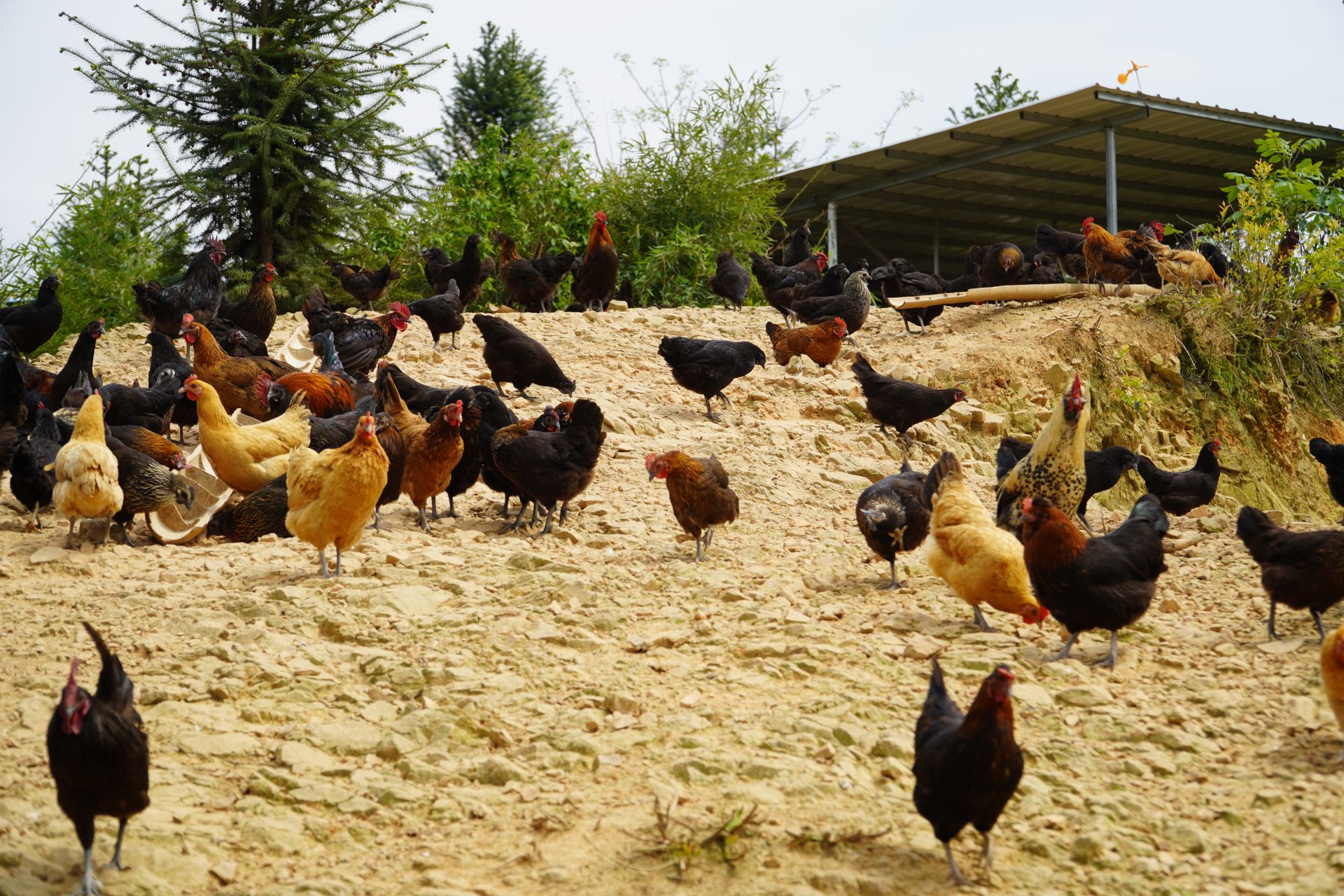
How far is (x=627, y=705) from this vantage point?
605cm

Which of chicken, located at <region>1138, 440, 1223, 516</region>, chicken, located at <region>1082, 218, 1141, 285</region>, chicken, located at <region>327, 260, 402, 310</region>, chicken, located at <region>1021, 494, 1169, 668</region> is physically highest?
chicken, located at <region>1082, 218, 1141, 285</region>

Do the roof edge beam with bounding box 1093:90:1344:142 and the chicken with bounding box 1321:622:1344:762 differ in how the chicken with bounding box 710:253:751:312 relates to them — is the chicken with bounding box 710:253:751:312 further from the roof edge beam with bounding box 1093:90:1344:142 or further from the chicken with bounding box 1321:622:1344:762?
the chicken with bounding box 1321:622:1344:762

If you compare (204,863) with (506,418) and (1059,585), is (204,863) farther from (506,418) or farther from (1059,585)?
(506,418)

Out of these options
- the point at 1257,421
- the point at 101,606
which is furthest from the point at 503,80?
the point at 101,606

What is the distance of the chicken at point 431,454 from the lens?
345 inches

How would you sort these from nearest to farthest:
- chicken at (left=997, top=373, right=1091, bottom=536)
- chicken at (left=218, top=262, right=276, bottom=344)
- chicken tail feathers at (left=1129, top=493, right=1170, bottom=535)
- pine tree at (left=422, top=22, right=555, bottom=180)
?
1. chicken tail feathers at (left=1129, top=493, right=1170, bottom=535)
2. chicken at (left=997, top=373, right=1091, bottom=536)
3. chicken at (left=218, top=262, right=276, bottom=344)
4. pine tree at (left=422, top=22, right=555, bottom=180)

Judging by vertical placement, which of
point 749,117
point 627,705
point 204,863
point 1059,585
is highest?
point 749,117

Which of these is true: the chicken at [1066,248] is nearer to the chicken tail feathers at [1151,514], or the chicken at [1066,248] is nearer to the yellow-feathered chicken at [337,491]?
the chicken tail feathers at [1151,514]

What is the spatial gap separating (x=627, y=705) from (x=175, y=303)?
9665 millimetres

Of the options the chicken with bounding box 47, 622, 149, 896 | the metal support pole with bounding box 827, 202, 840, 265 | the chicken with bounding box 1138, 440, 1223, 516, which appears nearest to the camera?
the chicken with bounding box 47, 622, 149, 896

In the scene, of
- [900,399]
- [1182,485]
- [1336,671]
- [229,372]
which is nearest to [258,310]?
[229,372]

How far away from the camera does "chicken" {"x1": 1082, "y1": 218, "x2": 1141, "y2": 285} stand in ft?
49.1

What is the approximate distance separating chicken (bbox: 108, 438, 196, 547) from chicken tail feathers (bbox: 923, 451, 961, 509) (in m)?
5.57

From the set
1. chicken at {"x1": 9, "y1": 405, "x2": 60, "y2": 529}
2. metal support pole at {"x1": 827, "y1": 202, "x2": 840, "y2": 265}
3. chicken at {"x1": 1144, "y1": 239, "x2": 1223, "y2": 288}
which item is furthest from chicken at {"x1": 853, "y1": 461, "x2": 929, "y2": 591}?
metal support pole at {"x1": 827, "y1": 202, "x2": 840, "y2": 265}
